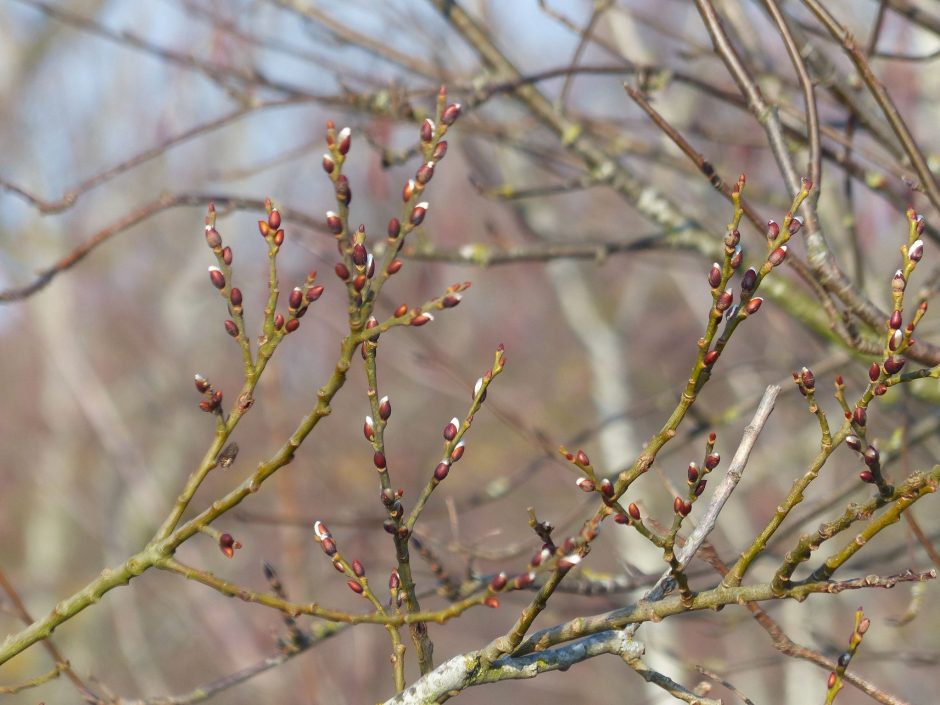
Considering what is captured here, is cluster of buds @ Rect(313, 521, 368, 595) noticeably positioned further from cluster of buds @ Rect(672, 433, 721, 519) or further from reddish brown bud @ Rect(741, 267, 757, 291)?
reddish brown bud @ Rect(741, 267, 757, 291)

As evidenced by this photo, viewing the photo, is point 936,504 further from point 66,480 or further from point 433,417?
point 66,480

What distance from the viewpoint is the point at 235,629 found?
6.94 meters

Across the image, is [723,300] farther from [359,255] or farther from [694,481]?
[359,255]

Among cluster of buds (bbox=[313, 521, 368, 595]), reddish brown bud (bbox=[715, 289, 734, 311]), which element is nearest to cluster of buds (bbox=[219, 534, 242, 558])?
cluster of buds (bbox=[313, 521, 368, 595])

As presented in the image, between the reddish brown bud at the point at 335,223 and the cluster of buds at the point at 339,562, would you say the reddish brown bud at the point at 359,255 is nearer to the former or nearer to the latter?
the reddish brown bud at the point at 335,223

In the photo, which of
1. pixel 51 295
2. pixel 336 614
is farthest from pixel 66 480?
pixel 336 614

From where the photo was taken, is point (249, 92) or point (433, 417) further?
point (433, 417)

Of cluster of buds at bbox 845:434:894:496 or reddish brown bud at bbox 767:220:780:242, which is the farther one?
reddish brown bud at bbox 767:220:780:242

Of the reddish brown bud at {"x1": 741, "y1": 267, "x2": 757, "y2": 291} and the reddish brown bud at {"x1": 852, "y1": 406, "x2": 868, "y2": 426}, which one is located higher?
the reddish brown bud at {"x1": 741, "y1": 267, "x2": 757, "y2": 291}

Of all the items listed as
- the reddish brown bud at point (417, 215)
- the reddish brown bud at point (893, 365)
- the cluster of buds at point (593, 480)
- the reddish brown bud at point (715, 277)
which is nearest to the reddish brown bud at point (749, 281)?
the reddish brown bud at point (715, 277)

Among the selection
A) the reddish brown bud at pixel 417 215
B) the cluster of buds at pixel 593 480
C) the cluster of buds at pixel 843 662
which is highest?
the reddish brown bud at pixel 417 215

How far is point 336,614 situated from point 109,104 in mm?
10928

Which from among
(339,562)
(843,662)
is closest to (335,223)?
(339,562)

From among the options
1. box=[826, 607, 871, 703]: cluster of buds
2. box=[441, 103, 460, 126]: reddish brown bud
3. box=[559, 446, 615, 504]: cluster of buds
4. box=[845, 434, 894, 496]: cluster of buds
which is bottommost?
box=[826, 607, 871, 703]: cluster of buds
